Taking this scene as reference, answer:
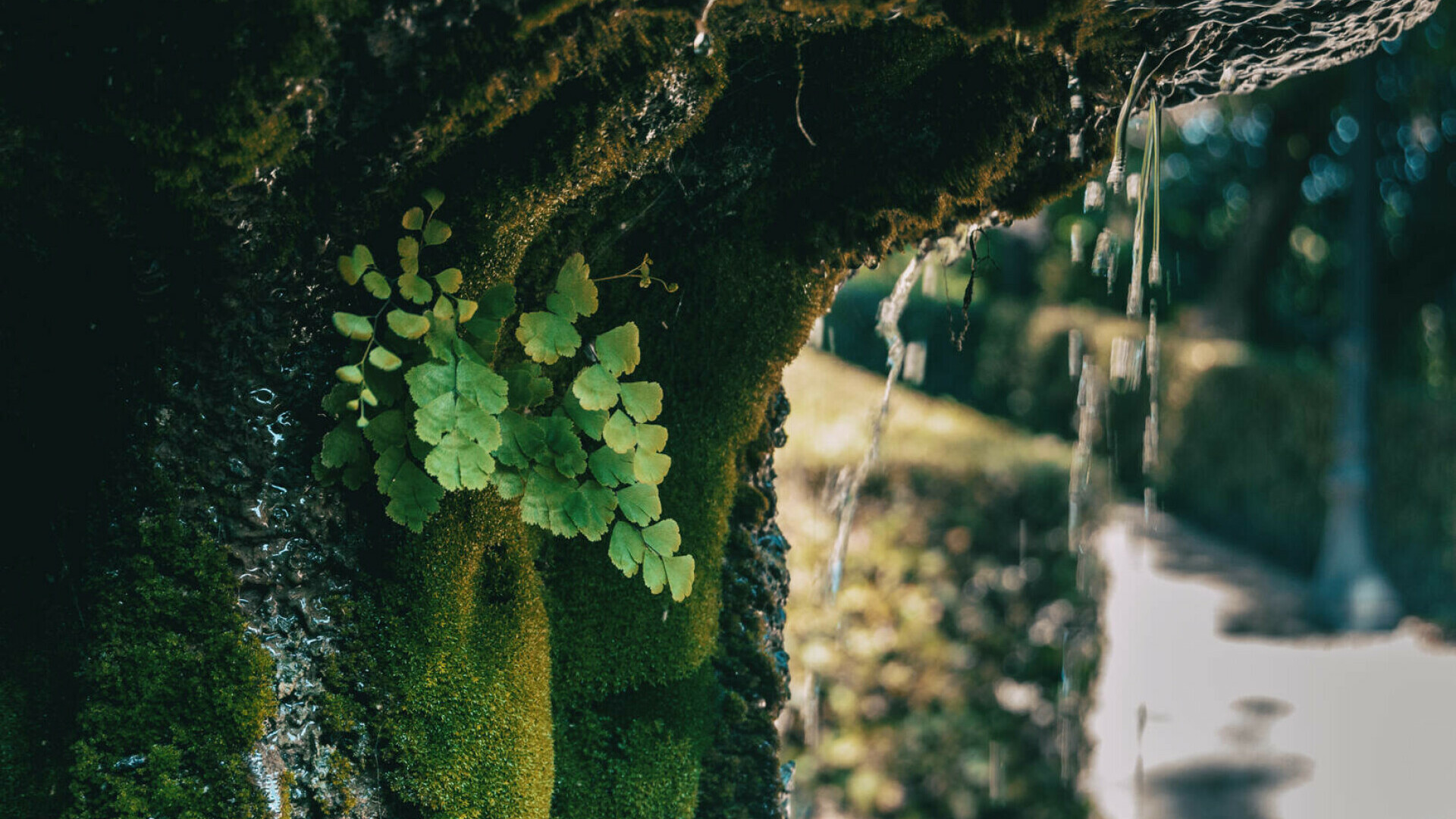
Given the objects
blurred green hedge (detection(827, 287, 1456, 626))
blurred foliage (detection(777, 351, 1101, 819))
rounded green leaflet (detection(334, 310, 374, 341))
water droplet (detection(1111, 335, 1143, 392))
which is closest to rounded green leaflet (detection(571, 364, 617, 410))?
rounded green leaflet (detection(334, 310, 374, 341))

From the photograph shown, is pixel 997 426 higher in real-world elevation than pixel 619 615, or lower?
higher

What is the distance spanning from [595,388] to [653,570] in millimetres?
345

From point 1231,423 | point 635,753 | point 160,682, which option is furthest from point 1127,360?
point 160,682

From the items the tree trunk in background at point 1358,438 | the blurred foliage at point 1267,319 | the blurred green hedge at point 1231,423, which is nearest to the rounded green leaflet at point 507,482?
the blurred foliage at point 1267,319

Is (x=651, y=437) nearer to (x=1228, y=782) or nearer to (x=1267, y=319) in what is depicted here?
(x=1228, y=782)

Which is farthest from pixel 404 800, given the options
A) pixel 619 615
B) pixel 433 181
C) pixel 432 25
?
pixel 432 25

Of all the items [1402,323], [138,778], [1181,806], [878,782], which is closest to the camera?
[138,778]

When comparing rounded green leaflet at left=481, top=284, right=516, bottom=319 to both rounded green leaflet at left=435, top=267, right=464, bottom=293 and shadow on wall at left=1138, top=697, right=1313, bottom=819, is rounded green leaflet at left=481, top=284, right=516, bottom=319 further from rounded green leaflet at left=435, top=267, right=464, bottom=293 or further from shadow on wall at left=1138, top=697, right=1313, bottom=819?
shadow on wall at left=1138, top=697, right=1313, bottom=819

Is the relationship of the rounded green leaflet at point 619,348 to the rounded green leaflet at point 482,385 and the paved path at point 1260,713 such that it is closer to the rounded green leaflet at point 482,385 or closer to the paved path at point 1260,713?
the rounded green leaflet at point 482,385

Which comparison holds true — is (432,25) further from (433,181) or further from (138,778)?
(138,778)

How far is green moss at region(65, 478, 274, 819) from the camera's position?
1605 mm

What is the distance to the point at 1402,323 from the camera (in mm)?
12414

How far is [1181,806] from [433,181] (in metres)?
6.30

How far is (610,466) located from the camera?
1.78 meters
